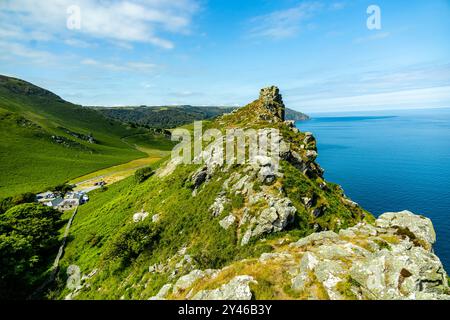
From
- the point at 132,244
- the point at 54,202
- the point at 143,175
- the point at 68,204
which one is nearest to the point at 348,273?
the point at 132,244

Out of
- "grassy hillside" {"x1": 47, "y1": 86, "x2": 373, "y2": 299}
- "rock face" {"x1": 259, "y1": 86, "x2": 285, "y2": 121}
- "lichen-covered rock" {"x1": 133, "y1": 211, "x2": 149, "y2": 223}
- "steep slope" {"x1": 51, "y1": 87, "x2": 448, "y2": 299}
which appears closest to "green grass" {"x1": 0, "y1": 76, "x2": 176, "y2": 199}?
"lichen-covered rock" {"x1": 133, "y1": 211, "x2": 149, "y2": 223}

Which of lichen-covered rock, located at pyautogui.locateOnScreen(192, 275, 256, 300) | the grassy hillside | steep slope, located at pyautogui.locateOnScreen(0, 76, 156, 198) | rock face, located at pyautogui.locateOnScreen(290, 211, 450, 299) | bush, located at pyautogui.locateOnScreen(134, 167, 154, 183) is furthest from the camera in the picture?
steep slope, located at pyautogui.locateOnScreen(0, 76, 156, 198)

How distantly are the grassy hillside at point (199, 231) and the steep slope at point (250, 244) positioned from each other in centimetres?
17

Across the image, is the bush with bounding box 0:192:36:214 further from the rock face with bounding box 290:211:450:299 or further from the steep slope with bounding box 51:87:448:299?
the rock face with bounding box 290:211:450:299

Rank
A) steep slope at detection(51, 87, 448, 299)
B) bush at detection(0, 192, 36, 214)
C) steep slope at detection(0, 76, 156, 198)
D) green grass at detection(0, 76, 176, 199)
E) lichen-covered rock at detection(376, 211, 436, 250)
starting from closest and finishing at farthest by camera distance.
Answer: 1. steep slope at detection(51, 87, 448, 299)
2. lichen-covered rock at detection(376, 211, 436, 250)
3. bush at detection(0, 192, 36, 214)
4. green grass at detection(0, 76, 176, 199)
5. steep slope at detection(0, 76, 156, 198)

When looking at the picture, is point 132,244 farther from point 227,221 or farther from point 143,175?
point 143,175

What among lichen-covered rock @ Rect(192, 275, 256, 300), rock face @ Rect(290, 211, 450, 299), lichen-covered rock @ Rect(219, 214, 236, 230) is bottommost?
lichen-covered rock @ Rect(219, 214, 236, 230)

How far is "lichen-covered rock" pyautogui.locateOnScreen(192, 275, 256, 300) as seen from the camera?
1578 centimetres

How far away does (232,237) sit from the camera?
101 ft

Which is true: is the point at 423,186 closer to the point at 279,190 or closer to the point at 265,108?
the point at 265,108

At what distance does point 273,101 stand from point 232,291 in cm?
7817

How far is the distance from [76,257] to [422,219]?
187 ft

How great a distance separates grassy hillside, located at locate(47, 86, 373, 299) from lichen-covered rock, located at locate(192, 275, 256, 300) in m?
9.23
